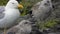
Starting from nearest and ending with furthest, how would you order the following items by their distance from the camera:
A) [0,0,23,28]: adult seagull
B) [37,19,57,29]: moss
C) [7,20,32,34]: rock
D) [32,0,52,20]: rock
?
Answer: 1. [0,0,23,28]: adult seagull
2. [7,20,32,34]: rock
3. [37,19,57,29]: moss
4. [32,0,52,20]: rock

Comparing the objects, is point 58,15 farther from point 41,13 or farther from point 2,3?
point 2,3

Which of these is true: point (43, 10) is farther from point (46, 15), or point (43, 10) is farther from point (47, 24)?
point (47, 24)

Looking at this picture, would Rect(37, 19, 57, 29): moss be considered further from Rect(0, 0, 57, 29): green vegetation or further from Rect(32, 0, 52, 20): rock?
Rect(32, 0, 52, 20): rock

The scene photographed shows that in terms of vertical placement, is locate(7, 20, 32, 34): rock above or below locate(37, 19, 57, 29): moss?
above

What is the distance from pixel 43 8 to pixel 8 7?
151 cm

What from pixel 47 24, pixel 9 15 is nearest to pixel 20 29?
pixel 9 15

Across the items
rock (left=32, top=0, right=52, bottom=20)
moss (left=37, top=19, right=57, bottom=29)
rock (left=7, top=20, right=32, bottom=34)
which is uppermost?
rock (left=32, top=0, right=52, bottom=20)

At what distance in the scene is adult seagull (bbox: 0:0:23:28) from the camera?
407 centimetres

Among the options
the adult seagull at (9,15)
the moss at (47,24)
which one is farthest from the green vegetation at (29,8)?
the adult seagull at (9,15)

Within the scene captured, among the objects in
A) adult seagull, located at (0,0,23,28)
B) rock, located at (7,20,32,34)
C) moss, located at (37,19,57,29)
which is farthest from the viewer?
moss, located at (37,19,57,29)

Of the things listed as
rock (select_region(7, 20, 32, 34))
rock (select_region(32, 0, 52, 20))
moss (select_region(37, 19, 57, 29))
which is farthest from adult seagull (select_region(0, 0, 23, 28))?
rock (select_region(32, 0, 52, 20))

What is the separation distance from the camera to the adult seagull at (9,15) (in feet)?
13.4

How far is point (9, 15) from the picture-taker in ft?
13.4

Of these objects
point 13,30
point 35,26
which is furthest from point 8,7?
point 35,26
